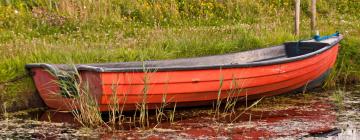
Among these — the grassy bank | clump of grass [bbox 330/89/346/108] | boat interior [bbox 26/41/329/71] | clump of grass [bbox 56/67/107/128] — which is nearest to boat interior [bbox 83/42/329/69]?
boat interior [bbox 26/41/329/71]

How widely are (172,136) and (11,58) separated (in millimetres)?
3349

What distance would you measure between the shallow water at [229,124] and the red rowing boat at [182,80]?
26 cm

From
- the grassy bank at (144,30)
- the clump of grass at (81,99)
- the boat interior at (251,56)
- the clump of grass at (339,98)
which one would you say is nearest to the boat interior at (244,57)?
the boat interior at (251,56)

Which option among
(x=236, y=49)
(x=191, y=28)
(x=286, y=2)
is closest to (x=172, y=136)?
(x=236, y=49)

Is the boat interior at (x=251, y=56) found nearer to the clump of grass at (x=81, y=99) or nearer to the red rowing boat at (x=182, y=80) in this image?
the red rowing boat at (x=182, y=80)

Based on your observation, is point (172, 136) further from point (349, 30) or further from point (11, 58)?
point (349, 30)

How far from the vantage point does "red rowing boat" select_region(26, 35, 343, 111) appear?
9719 millimetres

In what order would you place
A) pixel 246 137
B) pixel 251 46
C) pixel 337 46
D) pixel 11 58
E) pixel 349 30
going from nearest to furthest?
pixel 246 137 → pixel 11 58 → pixel 337 46 → pixel 251 46 → pixel 349 30

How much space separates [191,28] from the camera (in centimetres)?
1518

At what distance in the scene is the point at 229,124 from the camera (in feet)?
32.6

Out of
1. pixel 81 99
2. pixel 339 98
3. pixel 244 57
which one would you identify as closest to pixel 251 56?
pixel 244 57

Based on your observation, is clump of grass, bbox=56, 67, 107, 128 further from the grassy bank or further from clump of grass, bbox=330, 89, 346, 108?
clump of grass, bbox=330, 89, 346, 108

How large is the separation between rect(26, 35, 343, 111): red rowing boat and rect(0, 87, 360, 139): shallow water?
0.84 ft

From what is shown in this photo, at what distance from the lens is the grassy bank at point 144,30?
1177cm
